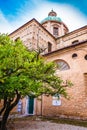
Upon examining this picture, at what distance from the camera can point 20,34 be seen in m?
25.1

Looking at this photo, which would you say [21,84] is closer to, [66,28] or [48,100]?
[48,100]

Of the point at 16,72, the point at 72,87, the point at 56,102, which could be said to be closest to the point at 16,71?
the point at 16,72

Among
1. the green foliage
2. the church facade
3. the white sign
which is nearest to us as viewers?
the green foliage

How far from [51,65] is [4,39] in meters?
3.27

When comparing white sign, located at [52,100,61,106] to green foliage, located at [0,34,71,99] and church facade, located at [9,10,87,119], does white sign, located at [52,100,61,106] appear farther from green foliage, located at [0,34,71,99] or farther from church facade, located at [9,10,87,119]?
green foliage, located at [0,34,71,99]

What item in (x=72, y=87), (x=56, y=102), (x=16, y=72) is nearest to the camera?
(x=16, y=72)

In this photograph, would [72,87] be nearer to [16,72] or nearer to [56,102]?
[56,102]

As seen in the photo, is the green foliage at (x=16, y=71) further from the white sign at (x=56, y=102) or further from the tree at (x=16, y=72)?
the white sign at (x=56, y=102)

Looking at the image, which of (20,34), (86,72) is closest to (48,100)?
(86,72)

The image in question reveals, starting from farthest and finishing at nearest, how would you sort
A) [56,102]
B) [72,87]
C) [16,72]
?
[56,102] < [72,87] < [16,72]

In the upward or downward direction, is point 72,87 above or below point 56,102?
above

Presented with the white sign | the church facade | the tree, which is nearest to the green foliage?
the tree

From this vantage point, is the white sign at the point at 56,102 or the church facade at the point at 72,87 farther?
the white sign at the point at 56,102

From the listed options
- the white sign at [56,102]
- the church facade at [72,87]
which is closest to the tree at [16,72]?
the church facade at [72,87]
